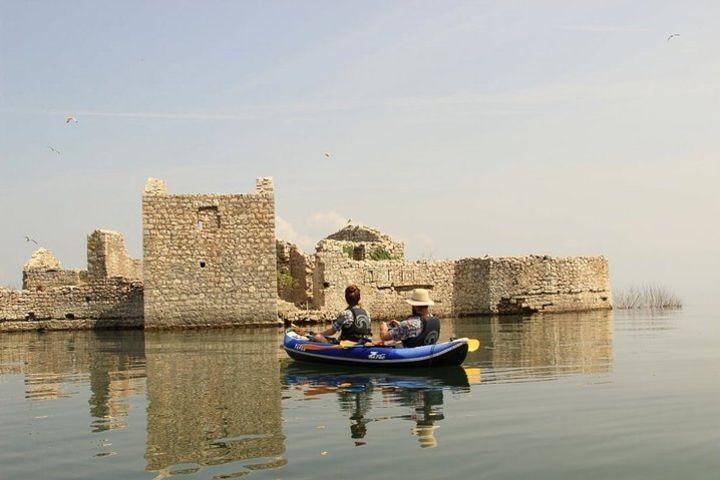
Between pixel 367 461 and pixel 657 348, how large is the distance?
9455 millimetres

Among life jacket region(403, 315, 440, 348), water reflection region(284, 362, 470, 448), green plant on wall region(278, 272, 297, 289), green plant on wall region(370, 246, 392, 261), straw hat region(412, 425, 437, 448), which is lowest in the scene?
straw hat region(412, 425, 437, 448)

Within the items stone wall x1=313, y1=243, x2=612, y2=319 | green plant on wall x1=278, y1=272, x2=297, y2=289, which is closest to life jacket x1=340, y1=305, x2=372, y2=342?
stone wall x1=313, y1=243, x2=612, y2=319

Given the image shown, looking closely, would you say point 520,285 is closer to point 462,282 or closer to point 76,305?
point 462,282

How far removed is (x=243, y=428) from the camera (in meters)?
8.07

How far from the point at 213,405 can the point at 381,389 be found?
211 cm

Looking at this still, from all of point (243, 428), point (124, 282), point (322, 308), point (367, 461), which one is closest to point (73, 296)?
point (124, 282)

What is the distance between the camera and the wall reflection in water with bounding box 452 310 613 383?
12047 mm

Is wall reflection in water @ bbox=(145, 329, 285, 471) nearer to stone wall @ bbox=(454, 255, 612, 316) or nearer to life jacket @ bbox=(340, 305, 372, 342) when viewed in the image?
life jacket @ bbox=(340, 305, 372, 342)

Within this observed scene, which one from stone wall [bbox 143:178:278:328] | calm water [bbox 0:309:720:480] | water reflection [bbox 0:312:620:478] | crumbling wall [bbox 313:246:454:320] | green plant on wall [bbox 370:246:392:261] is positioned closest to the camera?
calm water [bbox 0:309:720:480]

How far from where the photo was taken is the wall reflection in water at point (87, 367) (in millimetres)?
9976

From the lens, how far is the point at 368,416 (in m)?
8.67

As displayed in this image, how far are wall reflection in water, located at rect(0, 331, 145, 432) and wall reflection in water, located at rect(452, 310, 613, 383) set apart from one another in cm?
438

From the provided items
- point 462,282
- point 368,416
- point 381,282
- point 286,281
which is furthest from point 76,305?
point 368,416

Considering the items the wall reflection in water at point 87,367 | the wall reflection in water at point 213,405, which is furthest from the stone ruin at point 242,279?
the wall reflection in water at point 213,405
